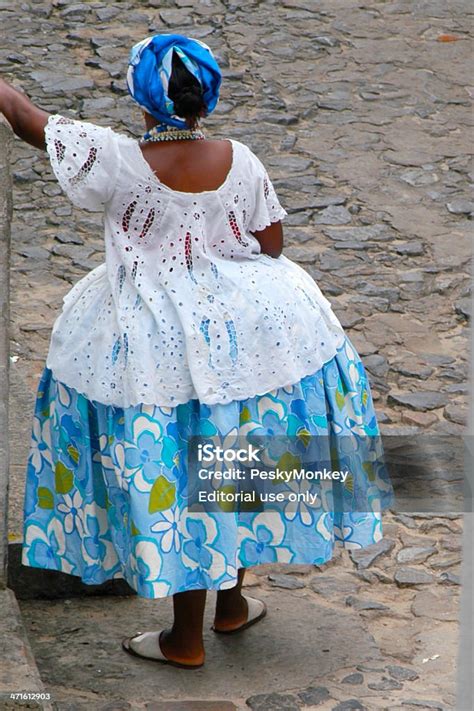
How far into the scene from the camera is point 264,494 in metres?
3.74

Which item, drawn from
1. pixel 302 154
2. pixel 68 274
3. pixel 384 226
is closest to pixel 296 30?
pixel 302 154

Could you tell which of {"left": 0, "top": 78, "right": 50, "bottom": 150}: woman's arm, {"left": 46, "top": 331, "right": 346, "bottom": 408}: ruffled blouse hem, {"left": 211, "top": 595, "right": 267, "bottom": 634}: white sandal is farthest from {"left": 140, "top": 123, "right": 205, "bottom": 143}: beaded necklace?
{"left": 211, "top": 595, "right": 267, "bottom": 634}: white sandal

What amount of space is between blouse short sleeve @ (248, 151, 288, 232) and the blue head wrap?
29cm

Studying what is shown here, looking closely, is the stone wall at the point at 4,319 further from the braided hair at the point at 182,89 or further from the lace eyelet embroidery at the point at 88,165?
the braided hair at the point at 182,89

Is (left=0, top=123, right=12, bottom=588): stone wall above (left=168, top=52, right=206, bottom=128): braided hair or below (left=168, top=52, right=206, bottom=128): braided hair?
below

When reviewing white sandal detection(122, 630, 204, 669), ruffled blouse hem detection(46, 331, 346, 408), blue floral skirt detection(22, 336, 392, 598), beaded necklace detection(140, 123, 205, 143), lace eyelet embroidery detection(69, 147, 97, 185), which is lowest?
white sandal detection(122, 630, 204, 669)

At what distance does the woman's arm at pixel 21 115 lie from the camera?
140 inches

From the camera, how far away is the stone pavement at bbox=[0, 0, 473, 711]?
12.9 feet

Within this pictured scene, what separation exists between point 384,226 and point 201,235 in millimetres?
3621

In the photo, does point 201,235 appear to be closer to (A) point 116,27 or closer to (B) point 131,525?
(B) point 131,525

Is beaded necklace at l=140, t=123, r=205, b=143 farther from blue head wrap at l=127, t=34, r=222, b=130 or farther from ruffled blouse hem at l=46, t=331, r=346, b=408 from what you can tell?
ruffled blouse hem at l=46, t=331, r=346, b=408

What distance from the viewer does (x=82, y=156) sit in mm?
3553

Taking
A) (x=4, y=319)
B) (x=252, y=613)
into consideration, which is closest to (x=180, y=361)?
(x=4, y=319)

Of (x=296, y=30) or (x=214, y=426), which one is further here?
(x=296, y=30)
